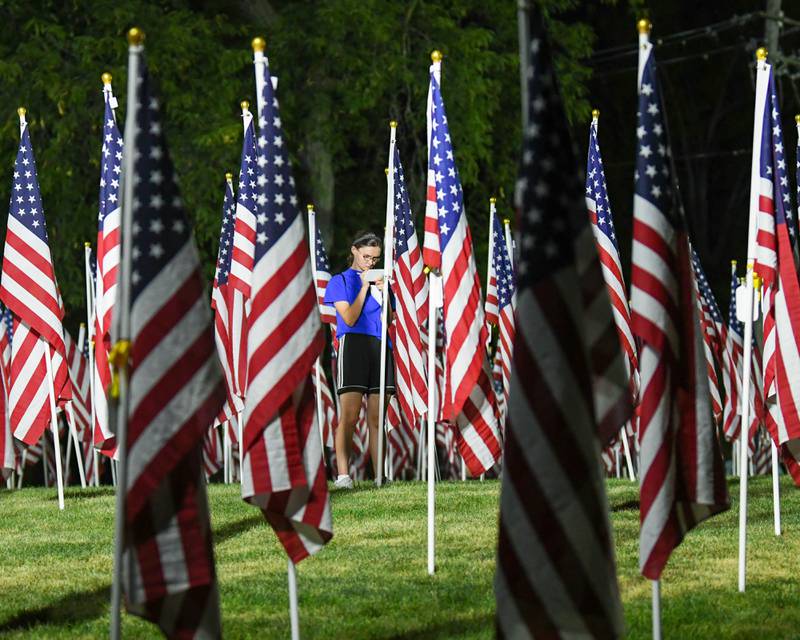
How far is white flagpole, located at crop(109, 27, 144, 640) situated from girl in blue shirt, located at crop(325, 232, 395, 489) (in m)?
6.95

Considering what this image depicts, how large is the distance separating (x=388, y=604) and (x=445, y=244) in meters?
2.68

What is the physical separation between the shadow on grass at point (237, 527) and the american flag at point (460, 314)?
1.81 metres

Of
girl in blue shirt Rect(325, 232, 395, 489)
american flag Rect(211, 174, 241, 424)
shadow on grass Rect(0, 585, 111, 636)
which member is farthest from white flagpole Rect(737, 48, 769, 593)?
american flag Rect(211, 174, 241, 424)

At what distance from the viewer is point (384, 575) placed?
31.4 ft

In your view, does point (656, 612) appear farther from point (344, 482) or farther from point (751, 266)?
point (344, 482)

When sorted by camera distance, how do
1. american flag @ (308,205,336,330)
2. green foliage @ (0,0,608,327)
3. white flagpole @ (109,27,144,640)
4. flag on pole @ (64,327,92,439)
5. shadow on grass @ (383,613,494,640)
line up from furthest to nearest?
green foliage @ (0,0,608,327)
flag on pole @ (64,327,92,439)
american flag @ (308,205,336,330)
shadow on grass @ (383,613,494,640)
white flagpole @ (109,27,144,640)

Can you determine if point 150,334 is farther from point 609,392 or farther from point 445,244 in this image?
point 445,244

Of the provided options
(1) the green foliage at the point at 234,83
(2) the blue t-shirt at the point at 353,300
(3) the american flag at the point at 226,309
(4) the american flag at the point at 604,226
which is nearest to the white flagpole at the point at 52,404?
(3) the american flag at the point at 226,309

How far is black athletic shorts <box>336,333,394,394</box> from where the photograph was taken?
1427cm

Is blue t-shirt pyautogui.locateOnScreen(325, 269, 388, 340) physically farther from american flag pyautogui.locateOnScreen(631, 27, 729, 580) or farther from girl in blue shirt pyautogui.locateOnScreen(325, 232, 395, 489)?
american flag pyautogui.locateOnScreen(631, 27, 729, 580)

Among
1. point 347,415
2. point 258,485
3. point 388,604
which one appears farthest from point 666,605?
point 347,415

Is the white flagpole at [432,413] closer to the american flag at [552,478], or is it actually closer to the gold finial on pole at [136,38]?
the american flag at [552,478]

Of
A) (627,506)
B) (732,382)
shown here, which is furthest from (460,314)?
(732,382)

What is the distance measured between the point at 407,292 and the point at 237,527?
10.8 feet
